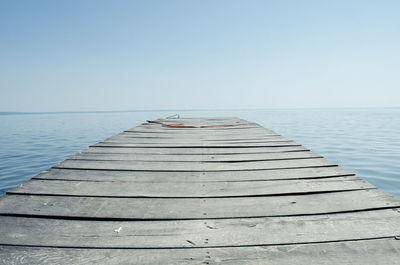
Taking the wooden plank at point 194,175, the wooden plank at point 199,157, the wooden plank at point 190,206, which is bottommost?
the wooden plank at point 190,206

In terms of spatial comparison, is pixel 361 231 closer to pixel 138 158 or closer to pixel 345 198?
pixel 345 198

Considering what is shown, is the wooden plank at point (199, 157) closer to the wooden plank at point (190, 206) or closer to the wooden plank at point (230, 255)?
the wooden plank at point (190, 206)

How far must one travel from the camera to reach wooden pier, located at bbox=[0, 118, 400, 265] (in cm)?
111

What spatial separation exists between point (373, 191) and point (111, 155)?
2.63 meters

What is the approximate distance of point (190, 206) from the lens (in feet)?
5.25

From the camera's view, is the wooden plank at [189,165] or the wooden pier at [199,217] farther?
the wooden plank at [189,165]

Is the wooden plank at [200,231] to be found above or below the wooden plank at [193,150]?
below

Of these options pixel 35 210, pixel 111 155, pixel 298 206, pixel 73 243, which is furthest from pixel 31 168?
pixel 298 206

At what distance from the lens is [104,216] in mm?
1449

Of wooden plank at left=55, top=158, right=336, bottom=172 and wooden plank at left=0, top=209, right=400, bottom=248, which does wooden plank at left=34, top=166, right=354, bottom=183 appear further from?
wooden plank at left=0, top=209, right=400, bottom=248

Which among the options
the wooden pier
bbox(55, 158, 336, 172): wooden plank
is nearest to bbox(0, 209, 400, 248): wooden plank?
the wooden pier

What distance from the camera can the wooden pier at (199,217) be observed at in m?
1.11

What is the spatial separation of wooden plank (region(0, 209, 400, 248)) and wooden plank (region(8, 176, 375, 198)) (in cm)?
38

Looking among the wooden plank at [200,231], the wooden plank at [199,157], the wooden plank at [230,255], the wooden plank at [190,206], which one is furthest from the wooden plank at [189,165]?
the wooden plank at [230,255]
